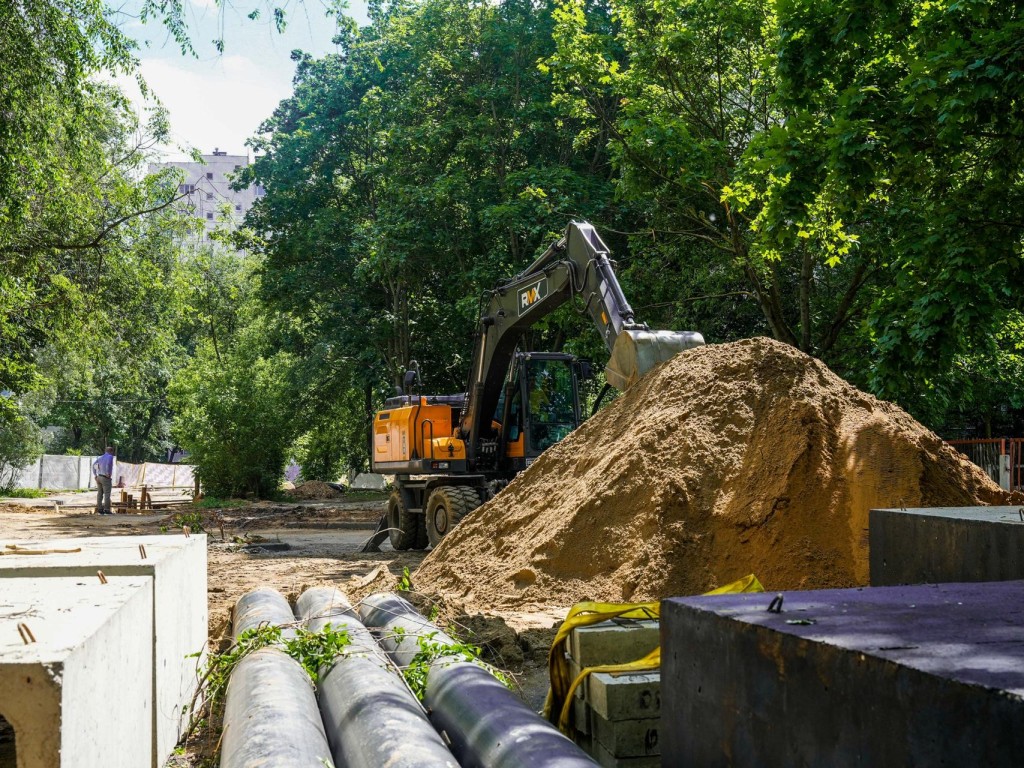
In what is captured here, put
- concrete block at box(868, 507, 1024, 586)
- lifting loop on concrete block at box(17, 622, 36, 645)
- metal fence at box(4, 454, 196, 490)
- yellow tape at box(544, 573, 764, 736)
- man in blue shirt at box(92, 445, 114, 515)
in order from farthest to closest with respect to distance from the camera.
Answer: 1. metal fence at box(4, 454, 196, 490)
2. man in blue shirt at box(92, 445, 114, 515)
3. yellow tape at box(544, 573, 764, 736)
4. concrete block at box(868, 507, 1024, 586)
5. lifting loop on concrete block at box(17, 622, 36, 645)

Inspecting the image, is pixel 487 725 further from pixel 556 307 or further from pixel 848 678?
pixel 556 307

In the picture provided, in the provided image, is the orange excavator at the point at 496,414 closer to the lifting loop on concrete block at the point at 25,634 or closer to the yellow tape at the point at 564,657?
the yellow tape at the point at 564,657

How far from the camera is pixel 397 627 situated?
5973 millimetres

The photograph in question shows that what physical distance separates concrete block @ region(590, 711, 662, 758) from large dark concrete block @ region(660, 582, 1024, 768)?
0.62 m

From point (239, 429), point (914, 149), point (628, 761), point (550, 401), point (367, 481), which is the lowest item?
point (367, 481)

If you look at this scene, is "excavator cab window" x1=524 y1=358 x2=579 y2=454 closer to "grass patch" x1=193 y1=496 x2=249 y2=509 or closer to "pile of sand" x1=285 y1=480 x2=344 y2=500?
"grass patch" x1=193 y1=496 x2=249 y2=509

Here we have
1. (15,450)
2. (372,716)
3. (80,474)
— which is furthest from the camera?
(80,474)

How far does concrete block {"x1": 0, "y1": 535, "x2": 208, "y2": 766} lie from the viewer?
4523mm

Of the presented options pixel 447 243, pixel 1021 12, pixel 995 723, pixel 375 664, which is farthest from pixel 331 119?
pixel 995 723

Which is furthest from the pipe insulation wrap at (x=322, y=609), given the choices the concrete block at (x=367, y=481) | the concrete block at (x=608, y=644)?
the concrete block at (x=367, y=481)

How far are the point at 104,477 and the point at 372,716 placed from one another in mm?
25386

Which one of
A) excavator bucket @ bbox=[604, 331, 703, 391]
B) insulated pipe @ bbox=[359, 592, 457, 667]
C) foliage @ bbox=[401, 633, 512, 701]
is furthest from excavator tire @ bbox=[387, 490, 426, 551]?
foliage @ bbox=[401, 633, 512, 701]

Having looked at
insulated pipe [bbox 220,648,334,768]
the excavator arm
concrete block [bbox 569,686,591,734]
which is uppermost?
the excavator arm

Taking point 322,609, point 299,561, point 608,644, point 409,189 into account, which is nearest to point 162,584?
point 322,609
